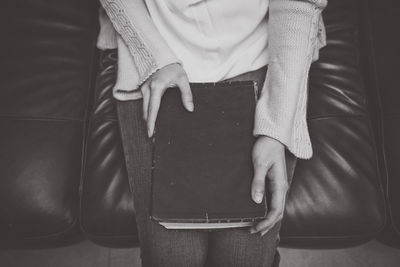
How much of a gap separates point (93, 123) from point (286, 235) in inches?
24.0

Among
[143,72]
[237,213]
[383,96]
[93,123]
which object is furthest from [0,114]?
[383,96]

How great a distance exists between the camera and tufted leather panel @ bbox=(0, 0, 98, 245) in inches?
33.0

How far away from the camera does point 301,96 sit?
766 millimetres

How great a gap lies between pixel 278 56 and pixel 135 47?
33 centimetres

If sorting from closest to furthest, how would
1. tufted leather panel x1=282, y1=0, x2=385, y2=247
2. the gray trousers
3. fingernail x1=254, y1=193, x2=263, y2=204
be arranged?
fingernail x1=254, y1=193, x2=263, y2=204, the gray trousers, tufted leather panel x1=282, y1=0, x2=385, y2=247

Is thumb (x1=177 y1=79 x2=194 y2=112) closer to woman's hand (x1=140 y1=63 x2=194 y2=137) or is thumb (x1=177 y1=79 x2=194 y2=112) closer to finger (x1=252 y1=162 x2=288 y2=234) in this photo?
woman's hand (x1=140 y1=63 x2=194 y2=137)

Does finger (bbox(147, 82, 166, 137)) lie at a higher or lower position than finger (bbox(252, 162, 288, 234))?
higher

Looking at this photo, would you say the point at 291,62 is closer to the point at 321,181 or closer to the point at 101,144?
the point at 321,181

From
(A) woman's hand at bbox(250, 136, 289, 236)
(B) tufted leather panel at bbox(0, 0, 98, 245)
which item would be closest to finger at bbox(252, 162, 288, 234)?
(A) woman's hand at bbox(250, 136, 289, 236)

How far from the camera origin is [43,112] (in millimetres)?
910

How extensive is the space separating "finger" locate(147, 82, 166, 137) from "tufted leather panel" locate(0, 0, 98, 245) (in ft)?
1.02

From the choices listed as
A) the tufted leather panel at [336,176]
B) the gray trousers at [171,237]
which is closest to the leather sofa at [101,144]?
the tufted leather panel at [336,176]

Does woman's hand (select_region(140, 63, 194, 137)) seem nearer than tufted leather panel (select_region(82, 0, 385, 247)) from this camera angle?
Yes

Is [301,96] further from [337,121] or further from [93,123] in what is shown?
[93,123]
